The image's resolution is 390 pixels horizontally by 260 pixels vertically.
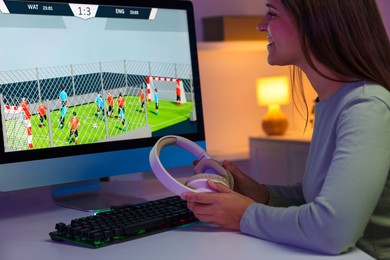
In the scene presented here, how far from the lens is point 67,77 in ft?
4.40

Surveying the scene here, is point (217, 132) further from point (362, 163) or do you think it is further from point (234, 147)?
point (362, 163)

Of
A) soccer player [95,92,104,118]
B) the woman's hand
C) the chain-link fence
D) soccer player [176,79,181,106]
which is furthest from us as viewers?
soccer player [176,79,181,106]

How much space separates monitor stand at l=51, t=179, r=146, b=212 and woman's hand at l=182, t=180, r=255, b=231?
1.10ft

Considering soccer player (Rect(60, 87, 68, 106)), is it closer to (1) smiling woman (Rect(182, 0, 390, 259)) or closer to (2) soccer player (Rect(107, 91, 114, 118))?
(2) soccer player (Rect(107, 91, 114, 118))

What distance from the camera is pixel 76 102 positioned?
4.42ft

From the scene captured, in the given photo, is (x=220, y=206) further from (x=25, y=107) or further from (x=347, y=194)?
(x=25, y=107)

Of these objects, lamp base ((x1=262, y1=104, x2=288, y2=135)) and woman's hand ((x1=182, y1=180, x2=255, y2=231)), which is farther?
lamp base ((x1=262, y1=104, x2=288, y2=135))

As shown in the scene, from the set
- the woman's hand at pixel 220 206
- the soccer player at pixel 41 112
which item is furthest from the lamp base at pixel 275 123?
the woman's hand at pixel 220 206

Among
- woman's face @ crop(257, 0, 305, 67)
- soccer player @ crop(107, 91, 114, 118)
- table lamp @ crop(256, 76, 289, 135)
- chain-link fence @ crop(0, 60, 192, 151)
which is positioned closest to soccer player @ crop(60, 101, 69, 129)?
chain-link fence @ crop(0, 60, 192, 151)

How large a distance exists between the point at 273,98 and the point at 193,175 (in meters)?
2.30

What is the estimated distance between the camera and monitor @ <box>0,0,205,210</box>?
50.1 inches

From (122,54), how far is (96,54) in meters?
0.07

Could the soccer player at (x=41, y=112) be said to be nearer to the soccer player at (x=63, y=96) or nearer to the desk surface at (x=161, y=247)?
the soccer player at (x=63, y=96)

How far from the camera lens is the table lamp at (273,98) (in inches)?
133
